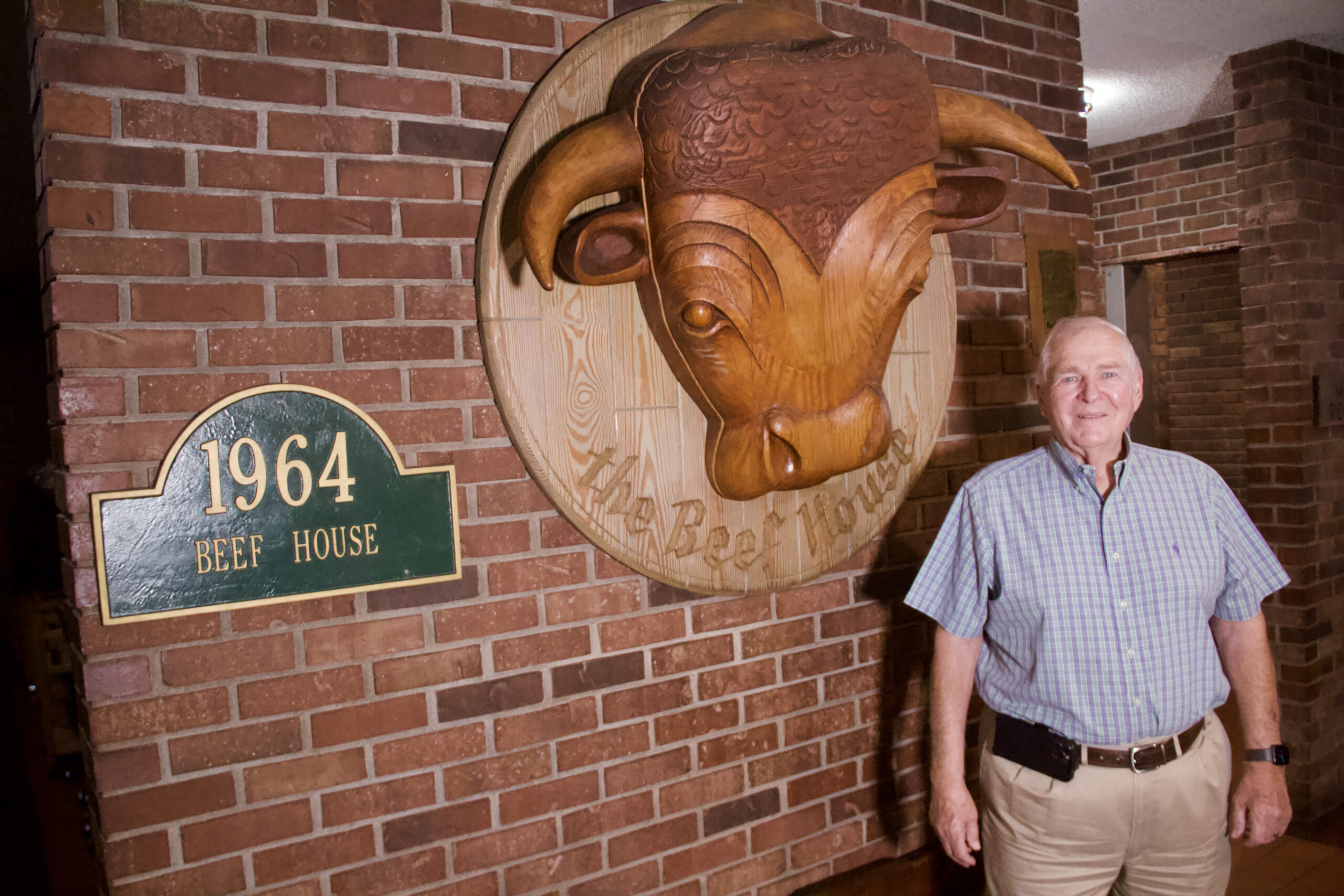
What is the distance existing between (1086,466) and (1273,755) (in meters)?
0.71

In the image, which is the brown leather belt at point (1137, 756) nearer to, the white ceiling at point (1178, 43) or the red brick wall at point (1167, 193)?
the white ceiling at point (1178, 43)

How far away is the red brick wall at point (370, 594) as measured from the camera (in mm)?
1433

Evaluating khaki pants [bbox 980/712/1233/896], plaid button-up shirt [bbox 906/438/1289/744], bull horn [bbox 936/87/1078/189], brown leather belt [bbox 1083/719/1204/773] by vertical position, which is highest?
bull horn [bbox 936/87/1078/189]

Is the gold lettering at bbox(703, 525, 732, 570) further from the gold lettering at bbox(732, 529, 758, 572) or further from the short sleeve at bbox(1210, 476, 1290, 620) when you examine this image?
the short sleeve at bbox(1210, 476, 1290, 620)

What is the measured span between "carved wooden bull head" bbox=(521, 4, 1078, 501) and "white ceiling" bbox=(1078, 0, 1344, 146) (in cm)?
204

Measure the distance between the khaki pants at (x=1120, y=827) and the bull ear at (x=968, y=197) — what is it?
46.1 inches

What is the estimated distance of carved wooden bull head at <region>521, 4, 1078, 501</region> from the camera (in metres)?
1.58

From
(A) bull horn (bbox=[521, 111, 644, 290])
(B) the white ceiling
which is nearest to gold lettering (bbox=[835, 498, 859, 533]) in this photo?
(A) bull horn (bbox=[521, 111, 644, 290])

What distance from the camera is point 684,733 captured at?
1.93m

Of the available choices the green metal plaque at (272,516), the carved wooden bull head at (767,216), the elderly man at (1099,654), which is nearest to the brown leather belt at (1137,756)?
the elderly man at (1099,654)

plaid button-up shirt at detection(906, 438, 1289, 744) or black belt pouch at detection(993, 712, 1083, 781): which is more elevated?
plaid button-up shirt at detection(906, 438, 1289, 744)

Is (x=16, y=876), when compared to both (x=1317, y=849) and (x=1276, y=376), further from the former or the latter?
(x=1276, y=376)

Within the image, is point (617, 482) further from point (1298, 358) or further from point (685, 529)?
point (1298, 358)

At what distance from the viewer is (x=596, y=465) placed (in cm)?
179
